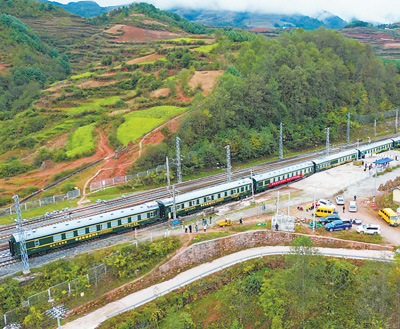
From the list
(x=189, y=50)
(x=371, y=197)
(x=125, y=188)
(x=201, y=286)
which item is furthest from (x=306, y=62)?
(x=201, y=286)

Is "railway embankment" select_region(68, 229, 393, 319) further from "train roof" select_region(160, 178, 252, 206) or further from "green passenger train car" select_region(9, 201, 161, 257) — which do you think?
"train roof" select_region(160, 178, 252, 206)

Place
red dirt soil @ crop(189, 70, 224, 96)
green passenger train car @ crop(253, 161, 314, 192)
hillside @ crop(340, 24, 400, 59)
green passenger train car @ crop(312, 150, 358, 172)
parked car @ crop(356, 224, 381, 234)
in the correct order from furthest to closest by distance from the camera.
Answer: hillside @ crop(340, 24, 400, 59) → red dirt soil @ crop(189, 70, 224, 96) → green passenger train car @ crop(312, 150, 358, 172) → green passenger train car @ crop(253, 161, 314, 192) → parked car @ crop(356, 224, 381, 234)

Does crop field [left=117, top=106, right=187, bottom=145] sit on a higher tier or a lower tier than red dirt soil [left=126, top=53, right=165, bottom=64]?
lower

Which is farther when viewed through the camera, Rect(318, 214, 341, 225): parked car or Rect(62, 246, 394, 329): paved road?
Rect(318, 214, 341, 225): parked car

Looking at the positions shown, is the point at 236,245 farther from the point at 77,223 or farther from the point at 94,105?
the point at 94,105

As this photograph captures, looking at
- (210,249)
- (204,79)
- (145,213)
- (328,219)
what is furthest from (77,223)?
(204,79)

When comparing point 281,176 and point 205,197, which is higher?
point 205,197

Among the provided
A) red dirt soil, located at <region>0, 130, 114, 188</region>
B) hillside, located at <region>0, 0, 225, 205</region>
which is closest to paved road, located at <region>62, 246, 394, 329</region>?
hillside, located at <region>0, 0, 225, 205</region>
